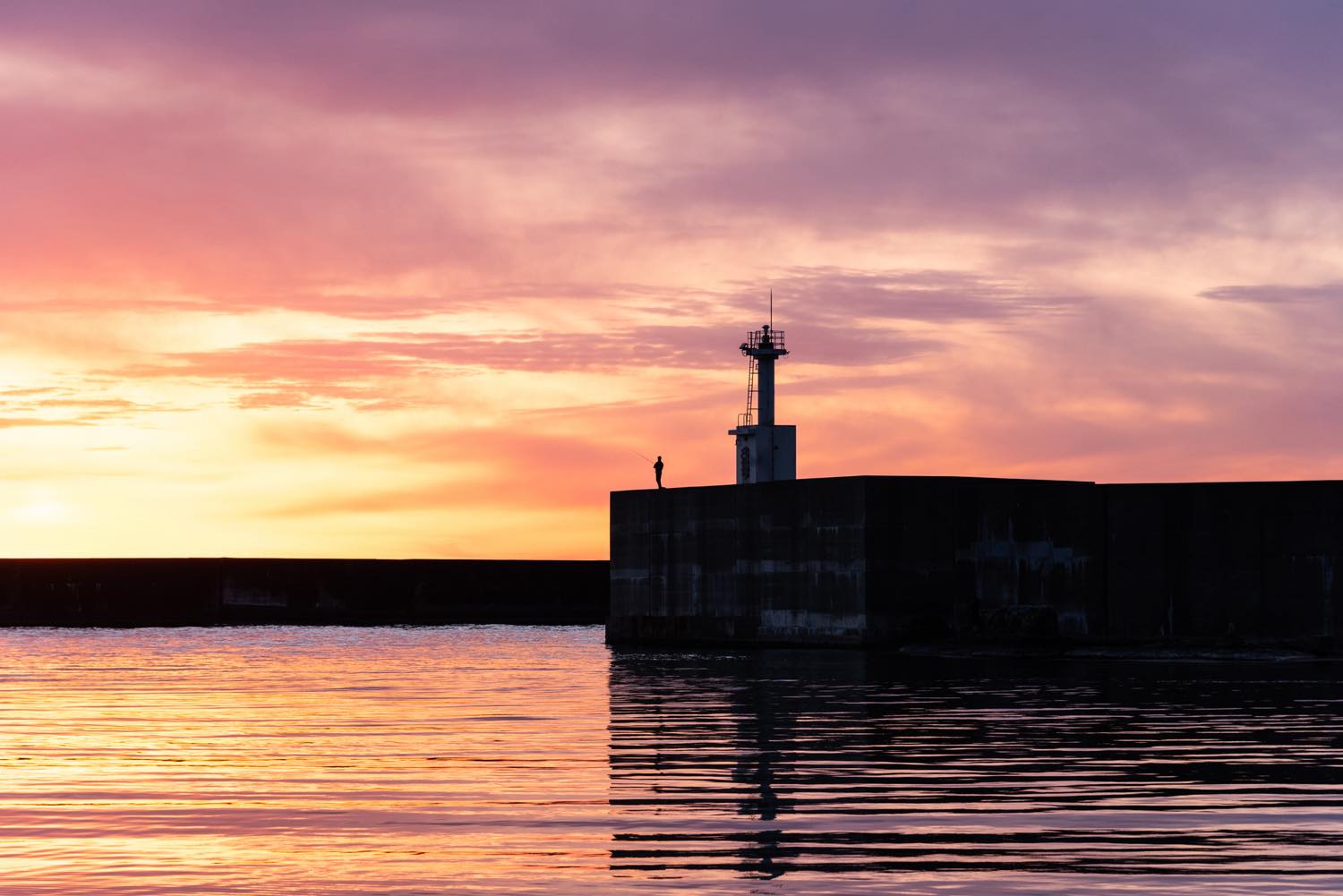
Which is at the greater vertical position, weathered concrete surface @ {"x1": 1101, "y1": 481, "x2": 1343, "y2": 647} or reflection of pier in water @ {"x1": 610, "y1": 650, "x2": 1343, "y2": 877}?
weathered concrete surface @ {"x1": 1101, "y1": 481, "x2": 1343, "y2": 647}

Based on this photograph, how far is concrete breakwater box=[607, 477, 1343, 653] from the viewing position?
2542 inches

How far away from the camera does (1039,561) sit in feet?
226

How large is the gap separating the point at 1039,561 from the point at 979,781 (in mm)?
49388

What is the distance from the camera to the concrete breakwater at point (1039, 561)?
212 ft

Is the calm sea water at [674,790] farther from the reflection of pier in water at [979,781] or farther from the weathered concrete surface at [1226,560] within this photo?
the weathered concrete surface at [1226,560]

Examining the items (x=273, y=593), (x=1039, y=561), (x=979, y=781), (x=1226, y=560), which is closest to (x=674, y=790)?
(x=979, y=781)

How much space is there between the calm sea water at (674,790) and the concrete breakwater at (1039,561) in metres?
23.6

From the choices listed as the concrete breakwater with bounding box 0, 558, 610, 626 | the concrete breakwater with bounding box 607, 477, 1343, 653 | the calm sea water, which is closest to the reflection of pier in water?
the calm sea water

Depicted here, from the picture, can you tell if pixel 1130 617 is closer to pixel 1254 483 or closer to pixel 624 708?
pixel 1254 483

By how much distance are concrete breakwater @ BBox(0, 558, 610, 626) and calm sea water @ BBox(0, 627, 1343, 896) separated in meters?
71.2

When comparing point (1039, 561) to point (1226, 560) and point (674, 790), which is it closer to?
point (1226, 560)

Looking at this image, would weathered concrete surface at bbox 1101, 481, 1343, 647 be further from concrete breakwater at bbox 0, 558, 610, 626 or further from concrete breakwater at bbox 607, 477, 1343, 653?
concrete breakwater at bbox 0, 558, 610, 626

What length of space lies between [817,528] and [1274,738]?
43478 millimetres

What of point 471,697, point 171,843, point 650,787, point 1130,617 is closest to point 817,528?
point 1130,617
